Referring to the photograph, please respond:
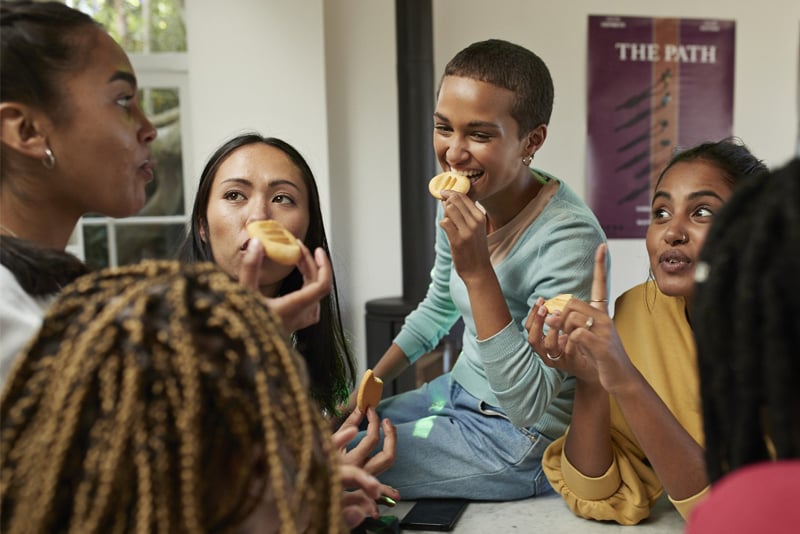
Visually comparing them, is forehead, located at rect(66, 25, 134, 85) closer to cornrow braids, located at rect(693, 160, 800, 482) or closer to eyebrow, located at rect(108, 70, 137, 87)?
eyebrow, located at rect(108, 70, 137, 87)

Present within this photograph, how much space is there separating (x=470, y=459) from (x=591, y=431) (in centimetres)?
25

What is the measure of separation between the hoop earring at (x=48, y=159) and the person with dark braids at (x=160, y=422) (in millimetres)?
405

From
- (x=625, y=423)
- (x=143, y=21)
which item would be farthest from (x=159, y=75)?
(x=625, y=423)

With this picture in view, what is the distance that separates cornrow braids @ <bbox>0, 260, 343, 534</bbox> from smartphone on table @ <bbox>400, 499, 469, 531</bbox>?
0.58 m

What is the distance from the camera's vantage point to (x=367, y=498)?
0.97 meters

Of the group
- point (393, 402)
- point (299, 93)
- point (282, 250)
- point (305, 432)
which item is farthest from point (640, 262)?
point (305, 432)

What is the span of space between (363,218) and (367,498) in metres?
2.51

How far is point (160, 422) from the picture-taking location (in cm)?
61

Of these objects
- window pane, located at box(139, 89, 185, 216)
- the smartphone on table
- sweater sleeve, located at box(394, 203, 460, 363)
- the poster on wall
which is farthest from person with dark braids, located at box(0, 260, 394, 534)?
the poster on wall

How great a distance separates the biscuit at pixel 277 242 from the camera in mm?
1021

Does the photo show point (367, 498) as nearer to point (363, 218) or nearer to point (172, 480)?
point (172, 480)

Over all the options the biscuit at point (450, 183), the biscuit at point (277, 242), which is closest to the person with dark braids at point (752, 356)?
the biscuit at point (277, 242)

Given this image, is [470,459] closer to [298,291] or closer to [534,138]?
[298,291]

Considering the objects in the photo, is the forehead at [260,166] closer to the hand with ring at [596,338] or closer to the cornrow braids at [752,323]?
the hand with ring at [596,338]
